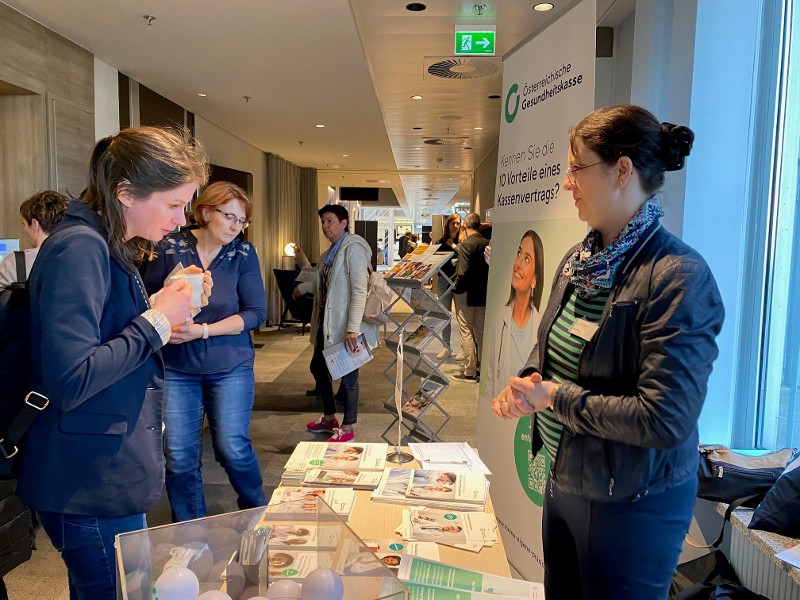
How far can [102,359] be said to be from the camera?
111 centimetres

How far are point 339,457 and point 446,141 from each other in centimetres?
763

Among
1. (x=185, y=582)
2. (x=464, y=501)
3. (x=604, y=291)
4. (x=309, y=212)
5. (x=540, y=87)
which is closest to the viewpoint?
(x=185, y=582)

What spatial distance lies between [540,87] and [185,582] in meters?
2.16

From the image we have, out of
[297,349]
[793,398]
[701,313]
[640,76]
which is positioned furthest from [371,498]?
[297,349]

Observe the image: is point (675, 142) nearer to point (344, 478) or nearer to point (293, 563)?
point (293, 563)

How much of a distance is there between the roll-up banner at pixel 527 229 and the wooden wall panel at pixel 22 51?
10.2 feet

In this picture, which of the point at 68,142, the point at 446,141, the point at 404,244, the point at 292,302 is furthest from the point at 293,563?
the point at 404,244

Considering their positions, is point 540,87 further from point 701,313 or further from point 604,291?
point 701,313

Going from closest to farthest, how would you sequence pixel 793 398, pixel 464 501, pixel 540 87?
pixel 464 501
pixel 793 398
pixel 540 87

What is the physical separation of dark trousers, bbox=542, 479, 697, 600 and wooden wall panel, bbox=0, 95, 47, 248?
429 cm

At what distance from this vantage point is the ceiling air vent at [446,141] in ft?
28.1

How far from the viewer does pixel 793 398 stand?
6.97ft

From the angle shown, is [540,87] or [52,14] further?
[52,14]

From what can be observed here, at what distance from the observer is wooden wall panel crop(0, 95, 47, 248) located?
13.1 ft
